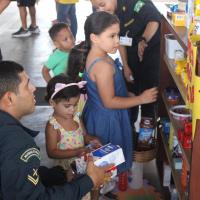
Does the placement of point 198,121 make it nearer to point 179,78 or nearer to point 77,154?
point 179,78

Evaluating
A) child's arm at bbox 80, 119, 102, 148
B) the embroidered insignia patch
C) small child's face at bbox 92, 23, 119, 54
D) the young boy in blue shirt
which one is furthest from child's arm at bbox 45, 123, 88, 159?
the young boy in blue shirt

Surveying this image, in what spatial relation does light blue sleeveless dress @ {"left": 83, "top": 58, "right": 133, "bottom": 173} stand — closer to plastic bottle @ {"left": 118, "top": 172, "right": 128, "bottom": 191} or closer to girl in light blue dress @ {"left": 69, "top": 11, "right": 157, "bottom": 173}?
girl in light blue dress @ {"left": 69, "top": 11, "right": 157, "bottom": 173}

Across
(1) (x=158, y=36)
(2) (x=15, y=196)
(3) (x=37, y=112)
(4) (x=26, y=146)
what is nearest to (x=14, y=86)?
(4) (x=26, y=146)

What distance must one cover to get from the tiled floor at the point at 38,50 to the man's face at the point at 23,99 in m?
1.55

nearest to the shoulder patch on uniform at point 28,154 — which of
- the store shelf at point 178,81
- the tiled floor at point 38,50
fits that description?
the store shelf at point 178,81

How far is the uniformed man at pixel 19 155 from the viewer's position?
147 centimetres

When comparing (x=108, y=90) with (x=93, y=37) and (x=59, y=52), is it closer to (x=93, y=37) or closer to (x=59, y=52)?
(x=93, y=37)

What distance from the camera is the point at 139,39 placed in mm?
3160

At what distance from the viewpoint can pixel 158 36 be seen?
126 inches

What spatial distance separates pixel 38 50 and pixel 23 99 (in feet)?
16.1

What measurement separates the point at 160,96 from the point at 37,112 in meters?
1.81

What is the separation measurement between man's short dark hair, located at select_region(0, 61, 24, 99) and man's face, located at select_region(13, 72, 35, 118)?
0.06ft

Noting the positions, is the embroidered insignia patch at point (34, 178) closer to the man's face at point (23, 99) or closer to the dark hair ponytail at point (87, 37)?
the man's face at point (23, 99)

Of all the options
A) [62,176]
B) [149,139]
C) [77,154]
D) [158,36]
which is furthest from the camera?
[158,36]
